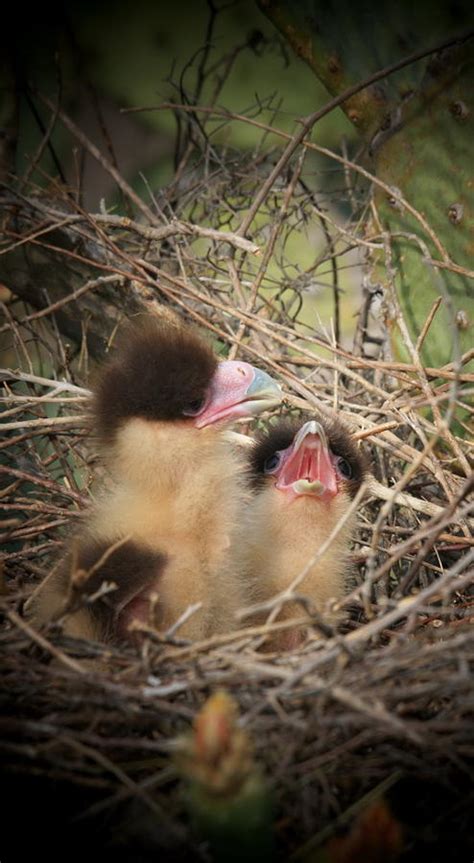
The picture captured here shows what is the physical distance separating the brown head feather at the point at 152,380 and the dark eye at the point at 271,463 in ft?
1.26

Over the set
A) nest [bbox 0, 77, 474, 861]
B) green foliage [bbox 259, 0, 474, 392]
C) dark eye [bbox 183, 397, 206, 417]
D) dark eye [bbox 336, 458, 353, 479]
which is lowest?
nest [bbox 0, 77, 474, 861]

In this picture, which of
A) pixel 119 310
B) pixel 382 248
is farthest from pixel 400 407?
pixel 119 310

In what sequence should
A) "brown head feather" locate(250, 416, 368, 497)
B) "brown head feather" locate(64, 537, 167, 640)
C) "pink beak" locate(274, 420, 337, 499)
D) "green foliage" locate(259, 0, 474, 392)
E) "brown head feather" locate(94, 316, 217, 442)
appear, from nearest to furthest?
1. "brown head feather" locate(64, 537, 167, 640)
2. "brown head feather" locate(94, 316, 217, 442)
3. "pink beak" locate(274, 420, 337, 499)
4. "brown head feather" locate(250, 416, 368, 497)
5. "green foliage" locate(259, 0, 474, 392)

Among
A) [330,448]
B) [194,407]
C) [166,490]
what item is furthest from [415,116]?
[166,490]

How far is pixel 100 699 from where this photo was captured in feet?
5.27

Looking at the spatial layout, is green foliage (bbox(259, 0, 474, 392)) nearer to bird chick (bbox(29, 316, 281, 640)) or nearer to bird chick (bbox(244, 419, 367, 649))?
bird chick (bbox(244, 419, 367, 649))

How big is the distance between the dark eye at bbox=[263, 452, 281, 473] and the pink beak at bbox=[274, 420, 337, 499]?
17mm

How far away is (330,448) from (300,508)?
0.58 ft

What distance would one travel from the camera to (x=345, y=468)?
2562 millimetres

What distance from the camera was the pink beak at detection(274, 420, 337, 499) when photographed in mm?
2439

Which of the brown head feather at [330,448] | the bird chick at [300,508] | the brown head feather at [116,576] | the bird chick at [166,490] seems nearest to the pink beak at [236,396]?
the bird chick at [166,490]

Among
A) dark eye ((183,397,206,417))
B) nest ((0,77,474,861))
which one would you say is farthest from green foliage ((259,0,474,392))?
dark eye ((183,397,206,417))

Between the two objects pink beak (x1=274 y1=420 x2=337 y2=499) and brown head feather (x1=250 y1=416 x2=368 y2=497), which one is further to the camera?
brown head feather (x1=250 y1=416 x2=368 y2=497)

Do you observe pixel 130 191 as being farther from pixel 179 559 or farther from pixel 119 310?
pixel 179 559
